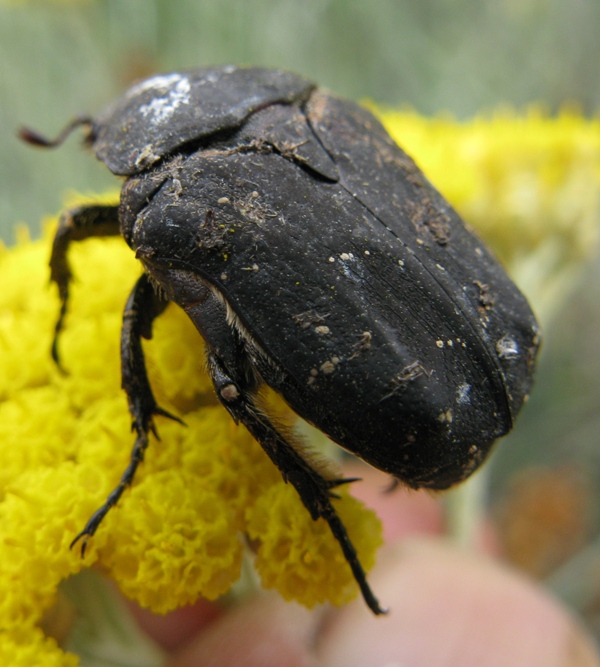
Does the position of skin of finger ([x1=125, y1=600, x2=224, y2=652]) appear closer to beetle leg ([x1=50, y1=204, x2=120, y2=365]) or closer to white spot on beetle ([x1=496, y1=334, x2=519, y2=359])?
beetle leg ([x1=50, y1=204, x2=120, y2=365])

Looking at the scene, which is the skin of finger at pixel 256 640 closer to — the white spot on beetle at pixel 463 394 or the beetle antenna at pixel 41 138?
the white spot on beetle at pixel 463 394

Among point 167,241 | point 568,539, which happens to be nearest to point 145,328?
point 167,241

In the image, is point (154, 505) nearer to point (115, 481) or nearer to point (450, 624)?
point (115, 481)

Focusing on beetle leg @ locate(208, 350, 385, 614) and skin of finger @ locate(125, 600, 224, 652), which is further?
skin of finger @ locate(125, 600, 224, 652)

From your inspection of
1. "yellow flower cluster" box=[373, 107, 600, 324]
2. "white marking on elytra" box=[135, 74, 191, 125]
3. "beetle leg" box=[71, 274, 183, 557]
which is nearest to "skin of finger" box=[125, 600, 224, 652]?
"beetle leg" box=[71, 274, 183, 557]

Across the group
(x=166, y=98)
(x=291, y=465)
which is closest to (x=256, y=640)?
(x=291, y=465)

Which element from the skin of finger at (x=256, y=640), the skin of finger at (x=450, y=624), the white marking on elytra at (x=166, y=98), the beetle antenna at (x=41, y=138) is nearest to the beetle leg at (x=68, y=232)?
the white marking on elytra at (x=166, y=98)
